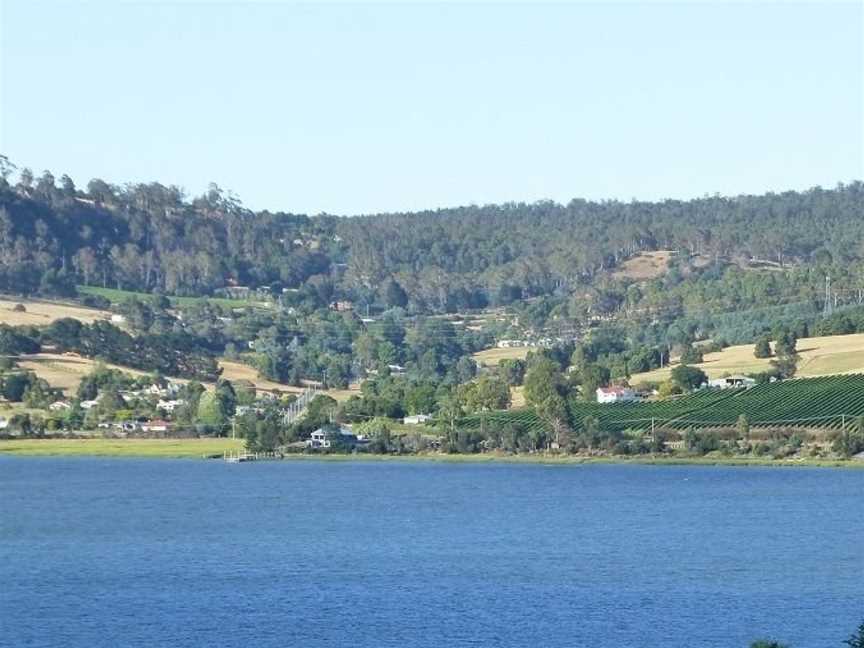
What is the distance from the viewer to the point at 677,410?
86.9 m

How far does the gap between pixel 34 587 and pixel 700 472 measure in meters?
36.1

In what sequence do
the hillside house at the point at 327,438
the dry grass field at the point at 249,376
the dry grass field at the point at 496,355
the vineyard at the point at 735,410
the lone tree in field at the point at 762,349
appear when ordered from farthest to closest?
the dry grass field at the point at 496,355
the dry grass field at the point at 249,376
the lone tree in field at the point at 762,349
the hillside house at the point at 327,438
the vineyard at the point at 735,410

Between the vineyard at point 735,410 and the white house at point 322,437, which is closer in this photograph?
the vineyard at point 735,410

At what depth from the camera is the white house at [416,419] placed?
9331 centimetres

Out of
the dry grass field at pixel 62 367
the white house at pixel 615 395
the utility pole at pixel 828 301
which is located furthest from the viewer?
the utility pole at pixel 828 301

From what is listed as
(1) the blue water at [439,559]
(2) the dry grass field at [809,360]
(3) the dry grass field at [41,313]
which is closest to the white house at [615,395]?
(2) the dry grass field at [809,360]

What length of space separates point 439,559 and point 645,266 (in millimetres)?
120827

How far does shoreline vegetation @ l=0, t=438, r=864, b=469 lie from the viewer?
78.5 metres

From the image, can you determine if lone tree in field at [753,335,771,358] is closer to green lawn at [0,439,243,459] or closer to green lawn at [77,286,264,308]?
green lawn at [0,439,243,459]

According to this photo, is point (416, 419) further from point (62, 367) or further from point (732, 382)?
point (62, 367)

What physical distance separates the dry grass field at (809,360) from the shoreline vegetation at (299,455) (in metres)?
15.6

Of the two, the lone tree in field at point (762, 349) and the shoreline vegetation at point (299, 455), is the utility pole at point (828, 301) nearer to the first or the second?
the lone tree in field at point (762, 349)

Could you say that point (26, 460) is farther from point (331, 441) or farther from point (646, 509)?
point (646, 509)

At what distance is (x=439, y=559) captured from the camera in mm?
50375
